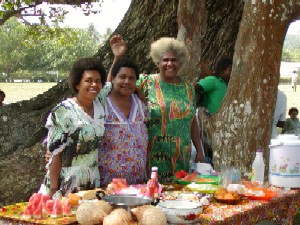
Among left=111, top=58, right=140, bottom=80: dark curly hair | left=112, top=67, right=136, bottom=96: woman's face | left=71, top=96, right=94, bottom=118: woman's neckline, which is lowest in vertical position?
left=71, top=96, right=94, bottom=118: woman's neckline

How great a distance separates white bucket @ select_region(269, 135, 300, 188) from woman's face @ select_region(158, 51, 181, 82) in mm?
988

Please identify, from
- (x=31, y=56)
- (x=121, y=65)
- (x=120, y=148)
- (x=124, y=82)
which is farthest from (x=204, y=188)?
(x=31, y=56)

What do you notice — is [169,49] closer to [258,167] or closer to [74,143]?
[258,167]

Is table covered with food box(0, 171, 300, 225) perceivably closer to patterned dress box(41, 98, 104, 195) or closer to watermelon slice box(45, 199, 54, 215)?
watermelon slice box(45, 199, 54, 215)

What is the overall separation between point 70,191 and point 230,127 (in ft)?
6.29

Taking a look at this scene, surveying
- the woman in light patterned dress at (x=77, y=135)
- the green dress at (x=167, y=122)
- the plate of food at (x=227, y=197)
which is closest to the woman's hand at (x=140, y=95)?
the green dress at (x=167, y=122)

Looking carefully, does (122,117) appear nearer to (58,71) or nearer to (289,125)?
(289,125)

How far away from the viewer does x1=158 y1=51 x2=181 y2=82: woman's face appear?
446cm

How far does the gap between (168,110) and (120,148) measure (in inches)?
27.4

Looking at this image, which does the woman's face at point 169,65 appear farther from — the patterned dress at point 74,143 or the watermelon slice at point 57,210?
the watermelon slice at point 57,210

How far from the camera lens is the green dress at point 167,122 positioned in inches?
174

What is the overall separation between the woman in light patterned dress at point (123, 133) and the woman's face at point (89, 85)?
0.83 ft

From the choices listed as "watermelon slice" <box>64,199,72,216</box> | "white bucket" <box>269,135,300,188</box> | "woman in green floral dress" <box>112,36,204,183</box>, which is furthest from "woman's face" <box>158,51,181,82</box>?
"watermelon slice" <box>64,199,72,216</box>

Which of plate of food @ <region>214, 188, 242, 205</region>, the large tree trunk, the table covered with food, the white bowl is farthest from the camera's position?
the large tree trunk
